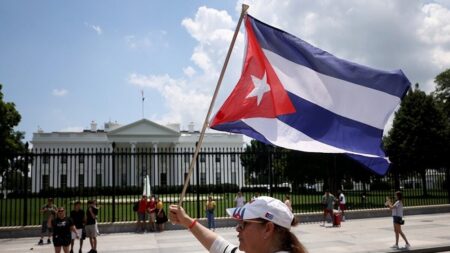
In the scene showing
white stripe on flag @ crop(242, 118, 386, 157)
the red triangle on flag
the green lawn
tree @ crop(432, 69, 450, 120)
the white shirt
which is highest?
tree @ crop(432, 69, 450, 120)

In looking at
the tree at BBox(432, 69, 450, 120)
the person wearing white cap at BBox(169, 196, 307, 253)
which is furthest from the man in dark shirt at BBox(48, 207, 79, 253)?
the tree at BBox(432, 69, 450, 120)

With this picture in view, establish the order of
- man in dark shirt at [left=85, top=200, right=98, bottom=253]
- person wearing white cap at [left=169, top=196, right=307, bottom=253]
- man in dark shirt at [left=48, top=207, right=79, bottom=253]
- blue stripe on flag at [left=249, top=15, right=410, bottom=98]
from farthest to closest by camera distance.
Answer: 1. man in dark shirt at [left=85, top=200, right=98, bottom=253]
2. man in dark shirt at [left=48, top=207, right=79, bottom=253]
3. blue stripe on flag at [left=249, top=15, right=410, bottom=98]
4. person wearing white cap at [left=169, top=196, right=307, bottom=253]

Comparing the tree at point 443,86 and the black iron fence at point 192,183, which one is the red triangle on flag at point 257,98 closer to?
the black iron fence at point 192,183

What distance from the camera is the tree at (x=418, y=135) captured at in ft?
106

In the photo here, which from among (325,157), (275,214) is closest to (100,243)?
(275,214)

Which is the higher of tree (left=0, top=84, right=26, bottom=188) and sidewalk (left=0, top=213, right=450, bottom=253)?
tree (left=0, top=84, right=26, bottom=188)

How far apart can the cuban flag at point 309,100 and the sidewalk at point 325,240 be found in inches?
320

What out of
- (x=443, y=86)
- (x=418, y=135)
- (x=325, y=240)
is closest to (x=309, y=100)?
(x=325, y=240)

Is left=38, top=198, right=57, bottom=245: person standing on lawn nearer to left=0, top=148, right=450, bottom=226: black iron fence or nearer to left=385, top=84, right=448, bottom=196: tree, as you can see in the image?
left=0, top=148, right=450, bottom=226: black iron fence

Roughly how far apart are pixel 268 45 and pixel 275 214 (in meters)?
3.96

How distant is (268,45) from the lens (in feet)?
19.6

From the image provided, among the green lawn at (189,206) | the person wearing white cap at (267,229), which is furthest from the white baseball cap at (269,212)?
the green lawn at (189,206)

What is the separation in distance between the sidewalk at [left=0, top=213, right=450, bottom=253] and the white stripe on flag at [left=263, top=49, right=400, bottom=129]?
26.6ft

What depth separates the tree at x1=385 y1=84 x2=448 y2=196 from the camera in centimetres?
3219
